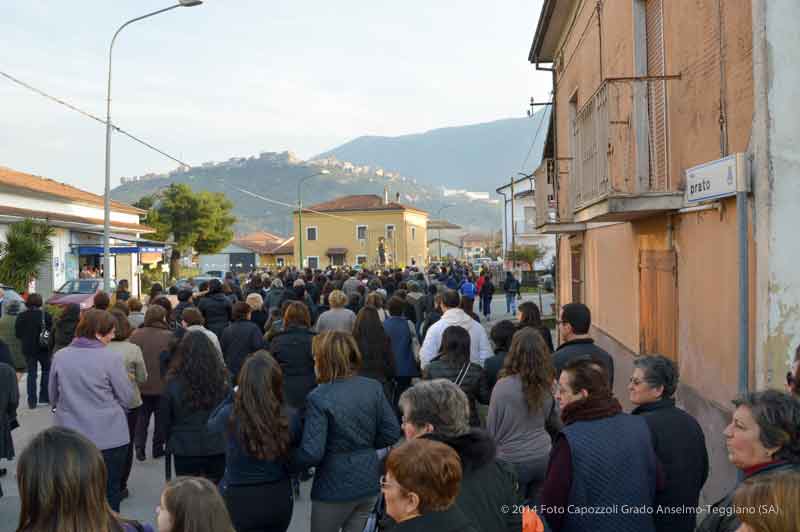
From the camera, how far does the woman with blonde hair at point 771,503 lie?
2.34 m

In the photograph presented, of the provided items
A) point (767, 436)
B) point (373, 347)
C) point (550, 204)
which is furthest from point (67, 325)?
point (550, 204)

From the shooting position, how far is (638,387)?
4461mm

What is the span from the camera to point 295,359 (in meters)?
8.33

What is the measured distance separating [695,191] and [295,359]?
4.19 m

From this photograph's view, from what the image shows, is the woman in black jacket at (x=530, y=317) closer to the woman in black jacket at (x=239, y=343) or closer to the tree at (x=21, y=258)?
the woman in black jacket at (x=239, y=343)

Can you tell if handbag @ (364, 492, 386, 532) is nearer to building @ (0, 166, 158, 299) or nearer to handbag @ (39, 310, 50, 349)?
handbag @ (39, 310, 50, 349)

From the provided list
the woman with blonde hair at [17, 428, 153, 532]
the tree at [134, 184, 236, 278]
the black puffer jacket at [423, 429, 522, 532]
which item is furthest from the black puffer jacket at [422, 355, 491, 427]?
the tree at [134, 184, 236, 278]

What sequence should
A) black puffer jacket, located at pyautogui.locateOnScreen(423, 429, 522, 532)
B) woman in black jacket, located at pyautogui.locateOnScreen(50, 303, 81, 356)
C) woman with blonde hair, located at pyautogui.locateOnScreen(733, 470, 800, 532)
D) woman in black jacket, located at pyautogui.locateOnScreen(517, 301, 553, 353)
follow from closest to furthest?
woman with blonde hair, located at pyautogui.locateOnScreen(733, 470, 800, 532) < black puffer jacket, located at pyautogui.locateOnScreen(423, 429, 522, 532) < woman in black jacket, located at pyautogui.locateOnScreen(517, 301, 553, 353) < woman in black jacket, located at pyautogui.locateOnScreen(50, 303, 81, 356)

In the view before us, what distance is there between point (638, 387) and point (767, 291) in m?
2.02

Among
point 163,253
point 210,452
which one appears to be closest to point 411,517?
point 210,452

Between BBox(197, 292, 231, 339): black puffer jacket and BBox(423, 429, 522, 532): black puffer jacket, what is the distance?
346 inches

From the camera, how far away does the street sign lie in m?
5.36

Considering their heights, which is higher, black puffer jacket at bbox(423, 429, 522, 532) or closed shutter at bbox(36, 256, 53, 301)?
closed shutter at bbox(36, 256, 53, 301)

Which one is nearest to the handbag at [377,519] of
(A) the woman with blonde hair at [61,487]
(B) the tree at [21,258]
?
(A) the woman with blonde hair at [61,487]
